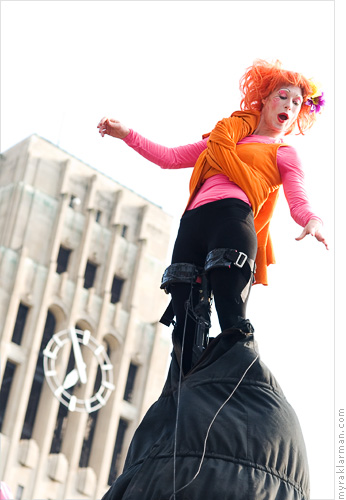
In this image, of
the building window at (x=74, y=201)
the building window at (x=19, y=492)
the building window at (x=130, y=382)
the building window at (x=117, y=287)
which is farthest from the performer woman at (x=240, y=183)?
the building window at (x=117, y=287)

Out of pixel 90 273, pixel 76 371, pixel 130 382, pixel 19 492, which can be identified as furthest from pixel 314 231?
pixel 90 273

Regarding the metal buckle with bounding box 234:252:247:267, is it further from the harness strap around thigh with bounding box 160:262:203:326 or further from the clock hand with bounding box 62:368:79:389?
the clock hand with bounding box 62:368:79:389

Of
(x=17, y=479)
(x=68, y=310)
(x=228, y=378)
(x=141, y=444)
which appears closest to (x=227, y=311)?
(x=228, y=378)

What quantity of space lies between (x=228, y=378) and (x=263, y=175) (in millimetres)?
1041

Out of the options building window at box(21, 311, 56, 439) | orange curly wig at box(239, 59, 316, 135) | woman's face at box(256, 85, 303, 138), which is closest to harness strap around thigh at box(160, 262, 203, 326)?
woman's face at box(256, 85, 303, 138)

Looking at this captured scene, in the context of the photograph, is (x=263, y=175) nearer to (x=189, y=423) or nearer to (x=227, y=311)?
(x=227, y=311)

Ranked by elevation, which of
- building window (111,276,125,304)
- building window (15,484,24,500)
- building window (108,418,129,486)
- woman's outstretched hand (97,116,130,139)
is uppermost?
building window (111,276,125,304)

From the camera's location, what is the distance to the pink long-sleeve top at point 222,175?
512cm

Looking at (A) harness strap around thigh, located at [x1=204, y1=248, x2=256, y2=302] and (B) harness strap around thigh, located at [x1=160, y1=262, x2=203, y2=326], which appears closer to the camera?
(A) harness strap around thigh, located at [x1=204, y1=248, x2=256, y2=302]

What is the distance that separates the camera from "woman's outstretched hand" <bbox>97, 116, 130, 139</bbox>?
18.1 ft

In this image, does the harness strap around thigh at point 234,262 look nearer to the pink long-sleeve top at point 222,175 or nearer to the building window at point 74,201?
the pink long-sleeve top at point 222,175

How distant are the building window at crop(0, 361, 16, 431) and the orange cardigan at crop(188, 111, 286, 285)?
30.4m

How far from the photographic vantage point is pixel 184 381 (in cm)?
490

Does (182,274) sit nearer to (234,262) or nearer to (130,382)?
(234,262)
